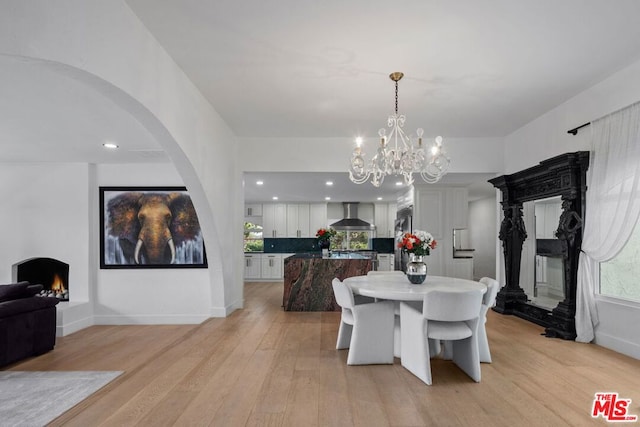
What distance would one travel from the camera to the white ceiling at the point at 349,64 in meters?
2.69

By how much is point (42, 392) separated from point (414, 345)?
120 inches

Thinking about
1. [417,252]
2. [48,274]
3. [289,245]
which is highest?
[417,252]

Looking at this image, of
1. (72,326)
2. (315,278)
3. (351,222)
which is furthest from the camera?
(351,222)

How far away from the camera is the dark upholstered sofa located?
3.74m

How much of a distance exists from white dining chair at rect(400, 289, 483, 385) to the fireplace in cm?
549

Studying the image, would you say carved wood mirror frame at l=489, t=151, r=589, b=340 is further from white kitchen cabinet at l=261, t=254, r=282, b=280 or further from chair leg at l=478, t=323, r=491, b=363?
white kitchen cabinet at l=261, t=254, r=282, b=280

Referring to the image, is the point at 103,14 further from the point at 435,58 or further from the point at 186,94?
the point at 435,58

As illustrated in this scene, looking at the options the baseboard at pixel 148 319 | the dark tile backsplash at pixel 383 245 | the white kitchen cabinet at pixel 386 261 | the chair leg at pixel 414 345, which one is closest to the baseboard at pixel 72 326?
the baseboard at pixel 148 319

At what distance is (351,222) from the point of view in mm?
11000

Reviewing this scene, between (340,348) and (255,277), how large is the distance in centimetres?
715

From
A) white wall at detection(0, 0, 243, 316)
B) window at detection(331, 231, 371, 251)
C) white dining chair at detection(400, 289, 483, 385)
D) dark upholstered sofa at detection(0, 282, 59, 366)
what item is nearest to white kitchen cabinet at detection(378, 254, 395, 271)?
window at detection(331, 231, 371, 251)

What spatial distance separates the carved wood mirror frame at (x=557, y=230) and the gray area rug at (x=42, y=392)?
4.77 meters

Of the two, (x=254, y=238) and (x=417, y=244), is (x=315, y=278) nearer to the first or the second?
(x=417, y=244)

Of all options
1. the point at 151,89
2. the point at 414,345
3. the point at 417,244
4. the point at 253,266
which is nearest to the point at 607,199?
the point at 417,244
